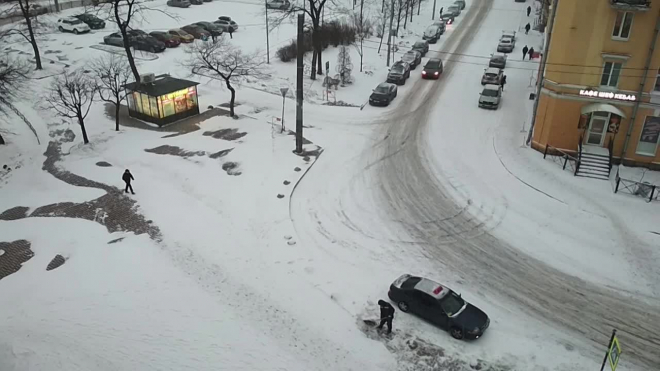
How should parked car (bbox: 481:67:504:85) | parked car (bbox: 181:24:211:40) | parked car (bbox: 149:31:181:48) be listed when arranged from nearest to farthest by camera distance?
parked car (bbox: 481:67:504:85), parked car (bbox: 149:31:181:48), parked car (bbox: 181:24:211:40)

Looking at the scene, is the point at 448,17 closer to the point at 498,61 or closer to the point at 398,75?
the point at 498,61

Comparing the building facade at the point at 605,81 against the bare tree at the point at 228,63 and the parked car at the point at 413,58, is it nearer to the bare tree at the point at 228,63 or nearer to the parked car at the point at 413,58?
the parked car at the point at 413,58

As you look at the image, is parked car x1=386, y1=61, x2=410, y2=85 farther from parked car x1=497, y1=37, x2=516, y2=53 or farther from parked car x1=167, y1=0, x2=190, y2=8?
parked car x1=167, y1=0, x2=190, y2=8

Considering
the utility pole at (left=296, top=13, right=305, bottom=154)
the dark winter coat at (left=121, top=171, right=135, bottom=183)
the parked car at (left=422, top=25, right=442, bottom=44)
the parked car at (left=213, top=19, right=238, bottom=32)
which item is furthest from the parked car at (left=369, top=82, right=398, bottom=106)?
the parked car at (left=213, top=19, right=238, bottom=32)

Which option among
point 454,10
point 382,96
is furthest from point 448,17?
point 382,96

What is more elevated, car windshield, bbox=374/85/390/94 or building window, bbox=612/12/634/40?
building window, bbox=612/12/634/40

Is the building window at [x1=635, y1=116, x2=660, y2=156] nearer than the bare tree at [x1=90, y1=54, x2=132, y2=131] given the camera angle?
Yes

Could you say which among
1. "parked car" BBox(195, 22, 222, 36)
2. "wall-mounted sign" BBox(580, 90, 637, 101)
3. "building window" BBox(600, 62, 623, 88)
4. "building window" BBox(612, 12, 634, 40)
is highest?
"building window" BBox(612, 12, 634, 40)
